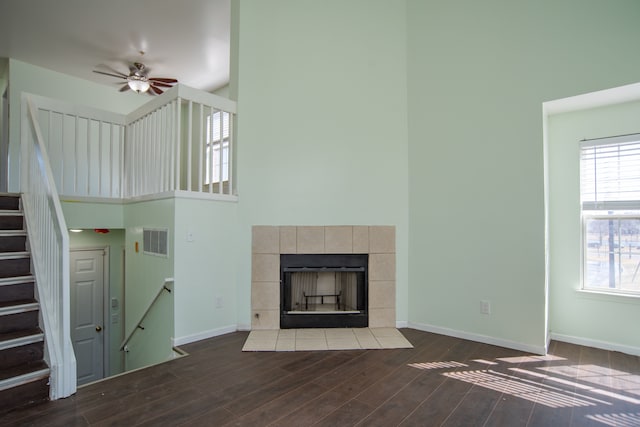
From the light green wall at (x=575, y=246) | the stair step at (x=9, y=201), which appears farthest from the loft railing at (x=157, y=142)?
the light green wall at (x=575, y=246)

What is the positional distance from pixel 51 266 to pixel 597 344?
Answer: 4.77 metres

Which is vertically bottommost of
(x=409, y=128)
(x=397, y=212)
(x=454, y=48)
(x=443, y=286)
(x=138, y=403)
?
(x=138, y=403)

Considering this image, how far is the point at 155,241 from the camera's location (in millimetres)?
3502

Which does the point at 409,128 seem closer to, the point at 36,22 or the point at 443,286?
the point at 443,286

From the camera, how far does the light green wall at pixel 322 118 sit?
3789 millimetres

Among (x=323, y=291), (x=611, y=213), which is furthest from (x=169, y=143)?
(x=611, y=213)

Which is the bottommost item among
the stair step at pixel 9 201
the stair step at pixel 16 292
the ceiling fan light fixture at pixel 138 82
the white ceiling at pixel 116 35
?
the stair step at pixel 16 292

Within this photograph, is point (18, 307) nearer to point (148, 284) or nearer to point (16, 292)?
point (16, 292)

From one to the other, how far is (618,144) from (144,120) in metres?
4.97

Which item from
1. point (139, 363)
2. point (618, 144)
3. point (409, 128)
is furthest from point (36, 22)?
point (618, 144)

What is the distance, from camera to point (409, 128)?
153 inches

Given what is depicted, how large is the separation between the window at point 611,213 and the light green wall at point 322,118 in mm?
1754

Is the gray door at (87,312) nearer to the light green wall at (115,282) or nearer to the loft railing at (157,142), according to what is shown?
the light green wall at (115,282)

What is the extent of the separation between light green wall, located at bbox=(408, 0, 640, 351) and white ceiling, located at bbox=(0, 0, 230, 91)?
9.29 feet
